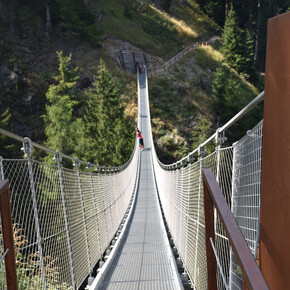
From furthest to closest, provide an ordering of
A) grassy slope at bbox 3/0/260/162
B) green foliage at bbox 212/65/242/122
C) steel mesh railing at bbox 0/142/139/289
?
green foliage at bbox 212/65/242/122, grassy slope at bbox 3/0/260/162, steel mesh railing at bbox 0/142/139/289

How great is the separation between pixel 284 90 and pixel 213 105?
2629 centimetres

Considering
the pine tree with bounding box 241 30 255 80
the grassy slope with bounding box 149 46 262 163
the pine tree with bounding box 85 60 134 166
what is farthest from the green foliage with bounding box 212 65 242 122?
the pine tree with bounding box 85 60 134 166

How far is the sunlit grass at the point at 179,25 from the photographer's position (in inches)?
1524

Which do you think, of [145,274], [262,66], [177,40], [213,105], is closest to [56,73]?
[213,105]

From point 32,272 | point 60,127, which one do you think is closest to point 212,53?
point 60,127

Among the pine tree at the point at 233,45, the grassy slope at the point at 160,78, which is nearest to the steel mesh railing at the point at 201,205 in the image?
the grassy slope at the point at 160,78

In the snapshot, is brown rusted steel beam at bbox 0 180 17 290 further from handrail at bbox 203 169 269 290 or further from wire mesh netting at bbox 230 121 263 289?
wire mesh netting at bbox 230 121 263 289

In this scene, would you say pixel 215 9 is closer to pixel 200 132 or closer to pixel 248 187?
pixel 200 132

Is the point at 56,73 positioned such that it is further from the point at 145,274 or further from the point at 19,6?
the point at 145,274

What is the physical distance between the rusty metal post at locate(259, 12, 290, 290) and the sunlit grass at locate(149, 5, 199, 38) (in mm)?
38765

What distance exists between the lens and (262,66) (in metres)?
36.6

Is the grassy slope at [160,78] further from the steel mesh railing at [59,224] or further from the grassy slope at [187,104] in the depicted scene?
the steel mesh railing at [59,224]

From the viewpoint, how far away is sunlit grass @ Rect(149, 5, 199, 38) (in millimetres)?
38719

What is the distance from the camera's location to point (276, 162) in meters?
1.24
